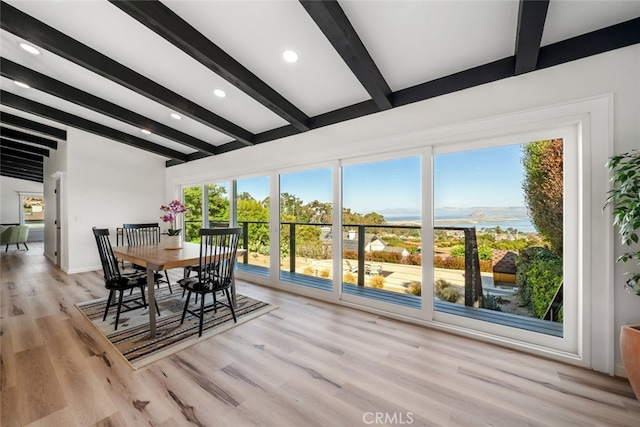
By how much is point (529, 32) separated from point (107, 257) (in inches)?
166

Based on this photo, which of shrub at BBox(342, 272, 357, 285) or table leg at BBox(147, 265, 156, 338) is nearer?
table leg at BBox(147, 265, 156, 338)

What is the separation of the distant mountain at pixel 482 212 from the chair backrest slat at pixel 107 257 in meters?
3.49

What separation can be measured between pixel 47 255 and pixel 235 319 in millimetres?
7383

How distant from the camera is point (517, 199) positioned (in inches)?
92.0

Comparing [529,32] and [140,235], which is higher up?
[529,32]

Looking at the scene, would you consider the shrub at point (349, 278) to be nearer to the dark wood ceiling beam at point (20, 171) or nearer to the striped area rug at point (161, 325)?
the striped area rug at point (161, 325)

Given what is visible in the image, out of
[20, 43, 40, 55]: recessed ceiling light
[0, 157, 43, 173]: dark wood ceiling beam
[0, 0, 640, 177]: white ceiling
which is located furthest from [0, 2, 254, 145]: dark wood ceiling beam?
[0, 157, 43, 173]: dark wood ceiling beam

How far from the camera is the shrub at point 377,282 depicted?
132 inches

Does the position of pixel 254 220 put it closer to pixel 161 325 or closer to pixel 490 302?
pixel 161 325

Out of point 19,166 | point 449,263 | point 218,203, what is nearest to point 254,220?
point 218,203

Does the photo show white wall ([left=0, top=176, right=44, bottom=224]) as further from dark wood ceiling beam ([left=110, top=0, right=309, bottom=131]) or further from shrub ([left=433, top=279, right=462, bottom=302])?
shrub ([left=433, top=279, right=462, bottom=302])

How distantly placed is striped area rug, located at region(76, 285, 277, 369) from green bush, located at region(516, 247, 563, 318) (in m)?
2.70

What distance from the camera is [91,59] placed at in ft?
8.48

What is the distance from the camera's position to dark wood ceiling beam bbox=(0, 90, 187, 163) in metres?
3.72
